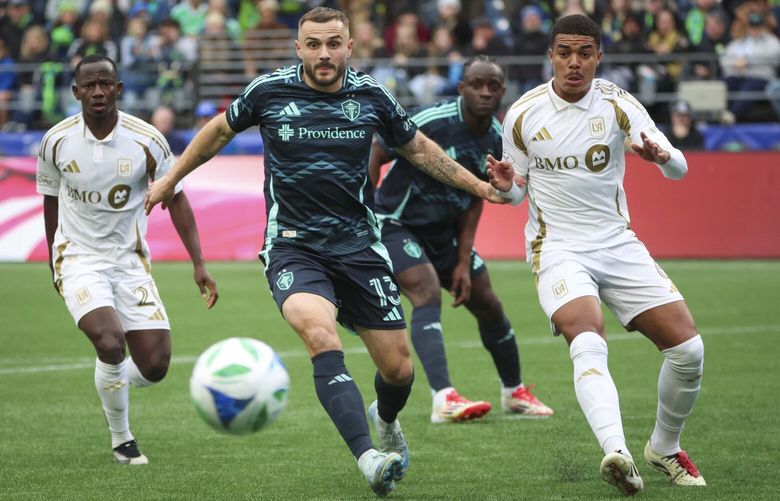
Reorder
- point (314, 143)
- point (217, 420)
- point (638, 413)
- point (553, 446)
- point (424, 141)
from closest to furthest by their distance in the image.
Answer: point (217, 420) → point (314, 143) → point (424, 141) → point (553, 446) → point (638, 413)

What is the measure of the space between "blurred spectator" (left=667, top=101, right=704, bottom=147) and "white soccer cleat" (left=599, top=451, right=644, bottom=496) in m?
13.8

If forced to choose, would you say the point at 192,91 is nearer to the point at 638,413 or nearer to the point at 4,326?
the point at 4,326

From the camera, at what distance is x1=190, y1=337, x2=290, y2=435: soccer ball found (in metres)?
6.01

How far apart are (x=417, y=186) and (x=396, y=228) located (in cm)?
35

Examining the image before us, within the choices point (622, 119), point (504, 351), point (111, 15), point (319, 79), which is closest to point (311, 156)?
point (319, 79)

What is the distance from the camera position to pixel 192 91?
911 inches

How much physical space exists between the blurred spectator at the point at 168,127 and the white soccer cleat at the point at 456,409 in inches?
489

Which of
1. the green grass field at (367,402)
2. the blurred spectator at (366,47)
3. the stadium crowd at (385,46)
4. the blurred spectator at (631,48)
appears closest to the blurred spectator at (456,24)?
the stadium crowd at (385,46)

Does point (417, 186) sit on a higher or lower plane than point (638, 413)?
higher

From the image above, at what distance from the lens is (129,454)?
786cm

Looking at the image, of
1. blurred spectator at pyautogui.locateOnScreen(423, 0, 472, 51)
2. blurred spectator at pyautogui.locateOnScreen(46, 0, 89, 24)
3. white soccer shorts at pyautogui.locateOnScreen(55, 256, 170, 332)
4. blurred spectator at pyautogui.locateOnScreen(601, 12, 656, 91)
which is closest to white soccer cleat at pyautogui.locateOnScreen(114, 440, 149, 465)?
white soccer shorts at pyautogui.locateOnScreen(55, 256, 170, 332)

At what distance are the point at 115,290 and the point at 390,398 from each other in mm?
2045

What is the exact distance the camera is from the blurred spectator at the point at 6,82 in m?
24.0

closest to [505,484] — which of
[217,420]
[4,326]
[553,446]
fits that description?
[553,446]
